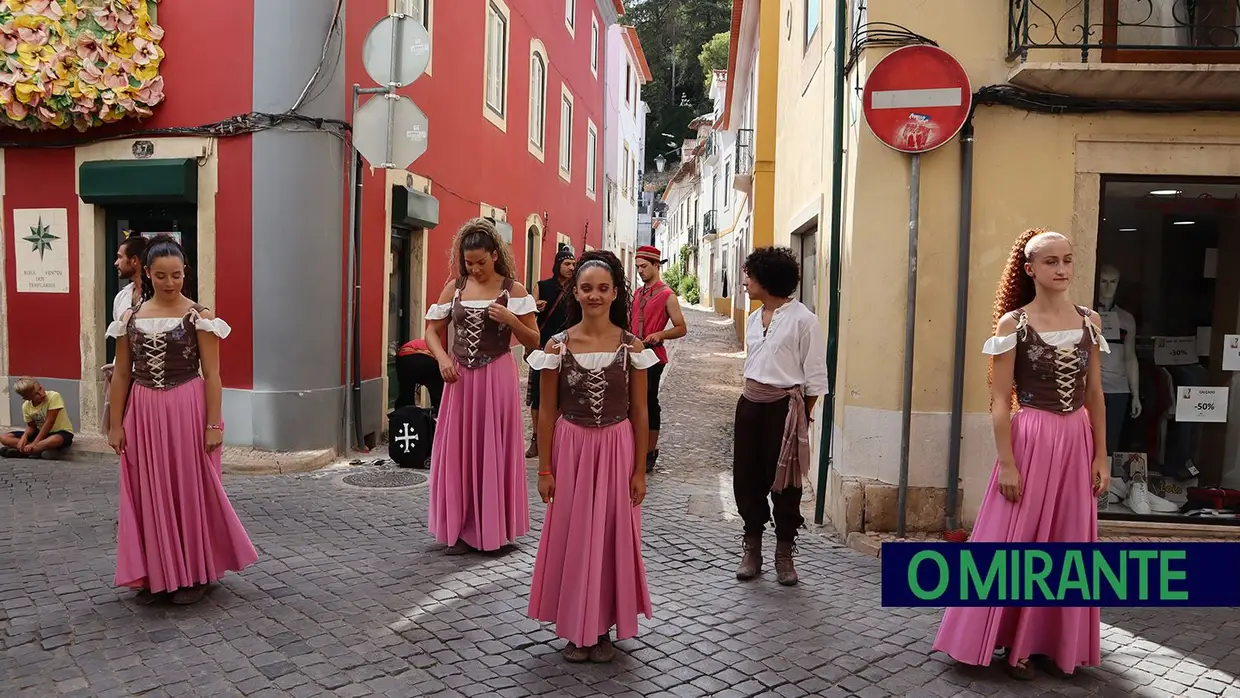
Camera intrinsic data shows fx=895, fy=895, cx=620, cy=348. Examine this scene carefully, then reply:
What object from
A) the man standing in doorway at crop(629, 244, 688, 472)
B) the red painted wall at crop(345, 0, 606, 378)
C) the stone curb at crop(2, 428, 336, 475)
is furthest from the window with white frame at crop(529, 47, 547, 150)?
the stone curb at crop(2, 428, 336, 475)

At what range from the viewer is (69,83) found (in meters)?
8.22

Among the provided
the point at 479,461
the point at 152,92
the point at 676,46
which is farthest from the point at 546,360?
the point at 676,46

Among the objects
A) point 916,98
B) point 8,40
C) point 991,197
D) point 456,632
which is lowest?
point 456,632

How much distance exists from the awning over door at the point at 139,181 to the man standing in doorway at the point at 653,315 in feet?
13.5

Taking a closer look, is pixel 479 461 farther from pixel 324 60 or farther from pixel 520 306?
pixel 324 60

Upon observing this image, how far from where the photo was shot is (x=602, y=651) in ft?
12.6

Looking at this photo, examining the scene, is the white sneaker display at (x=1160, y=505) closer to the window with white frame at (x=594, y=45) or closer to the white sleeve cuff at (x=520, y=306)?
the white sleeve cuff at (x=520, y=306)

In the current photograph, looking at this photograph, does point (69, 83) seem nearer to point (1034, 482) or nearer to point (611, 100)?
point (1034, 482)

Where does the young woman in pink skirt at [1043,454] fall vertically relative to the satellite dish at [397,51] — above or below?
below

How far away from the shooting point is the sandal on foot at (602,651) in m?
3.83

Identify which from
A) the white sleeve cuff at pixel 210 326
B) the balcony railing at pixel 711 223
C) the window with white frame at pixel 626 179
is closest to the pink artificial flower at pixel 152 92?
the white sleeve cuff at pixel 210 326

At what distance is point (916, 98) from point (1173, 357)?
2687mm

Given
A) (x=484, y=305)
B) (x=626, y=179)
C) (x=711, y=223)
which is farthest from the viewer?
(x=711, y=223)

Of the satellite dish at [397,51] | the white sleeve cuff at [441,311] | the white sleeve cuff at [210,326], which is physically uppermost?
the satellite dish at [397,51]
